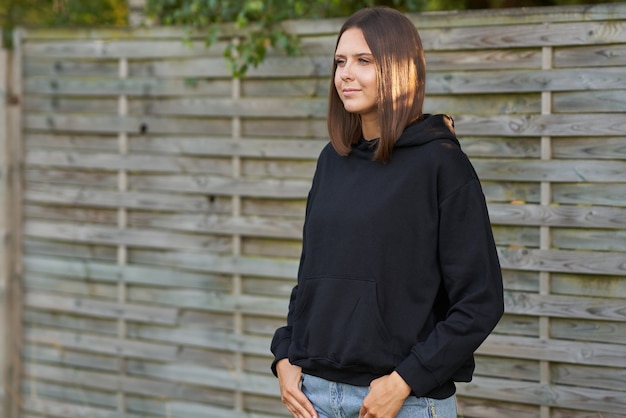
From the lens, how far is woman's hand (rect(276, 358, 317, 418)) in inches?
100

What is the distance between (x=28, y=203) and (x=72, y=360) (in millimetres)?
929

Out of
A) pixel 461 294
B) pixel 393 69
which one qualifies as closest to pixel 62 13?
pixel 393 69

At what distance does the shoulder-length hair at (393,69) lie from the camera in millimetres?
2445

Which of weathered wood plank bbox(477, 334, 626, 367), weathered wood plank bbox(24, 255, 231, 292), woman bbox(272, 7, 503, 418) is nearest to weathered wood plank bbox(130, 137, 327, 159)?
weathered wood plank bbox(24, 255, 231, 292)

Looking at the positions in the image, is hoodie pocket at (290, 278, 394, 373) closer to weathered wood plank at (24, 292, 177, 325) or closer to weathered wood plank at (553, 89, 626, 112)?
weathered wood plank at (553, 89, 626, 112)

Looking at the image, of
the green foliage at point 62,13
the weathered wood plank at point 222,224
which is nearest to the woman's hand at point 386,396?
the weathered wood plank at point 222,224

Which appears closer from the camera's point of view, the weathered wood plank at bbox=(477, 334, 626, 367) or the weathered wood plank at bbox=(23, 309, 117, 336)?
the weathered wood plank at bbox=(477, 334, 626, 367)

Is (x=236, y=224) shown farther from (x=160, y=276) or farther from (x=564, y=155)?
(x=564, y=155)

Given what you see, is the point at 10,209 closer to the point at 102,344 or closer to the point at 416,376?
the point at 102,344

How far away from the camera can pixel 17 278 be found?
5195mm

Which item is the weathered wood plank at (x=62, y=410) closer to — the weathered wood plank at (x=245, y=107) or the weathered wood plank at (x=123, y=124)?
the weathered wood plank at (x=123, y=124)

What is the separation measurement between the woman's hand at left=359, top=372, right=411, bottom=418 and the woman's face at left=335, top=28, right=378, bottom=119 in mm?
743

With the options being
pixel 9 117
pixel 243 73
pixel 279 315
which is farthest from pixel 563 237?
pixel 9 117

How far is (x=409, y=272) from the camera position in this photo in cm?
240
